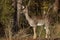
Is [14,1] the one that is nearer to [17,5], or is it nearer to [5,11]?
[17,5]

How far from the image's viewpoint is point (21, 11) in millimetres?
7473

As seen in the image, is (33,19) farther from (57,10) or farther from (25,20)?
(57,10)

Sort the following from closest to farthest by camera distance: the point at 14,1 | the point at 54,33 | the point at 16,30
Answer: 1. the point at 54,33
2. the point at 16,30
3. the point at 14,1

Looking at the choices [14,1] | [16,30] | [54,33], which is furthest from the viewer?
[14,1]

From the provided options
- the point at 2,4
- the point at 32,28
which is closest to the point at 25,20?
the point at 32,28

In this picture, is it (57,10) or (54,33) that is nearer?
(54,33)

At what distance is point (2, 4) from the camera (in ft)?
24.9

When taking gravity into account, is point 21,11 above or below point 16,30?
above

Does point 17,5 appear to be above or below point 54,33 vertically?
above

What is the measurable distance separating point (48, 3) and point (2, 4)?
1730 millimetres

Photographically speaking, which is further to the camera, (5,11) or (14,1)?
(14,1)

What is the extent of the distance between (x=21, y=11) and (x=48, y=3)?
1.32 m

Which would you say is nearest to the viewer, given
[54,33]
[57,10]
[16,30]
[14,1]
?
[54,33]

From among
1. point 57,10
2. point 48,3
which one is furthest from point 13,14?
point 57,10
